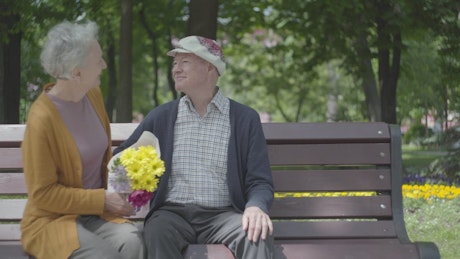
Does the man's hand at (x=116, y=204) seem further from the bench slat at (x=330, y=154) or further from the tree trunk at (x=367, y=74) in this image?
the tree trunk at (x=367, y=74)

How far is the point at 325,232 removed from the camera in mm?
4148

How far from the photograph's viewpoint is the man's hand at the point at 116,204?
11.7 feet

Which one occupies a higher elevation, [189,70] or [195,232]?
[189,70]

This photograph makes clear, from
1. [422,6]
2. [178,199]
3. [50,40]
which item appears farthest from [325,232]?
A: [422,6]

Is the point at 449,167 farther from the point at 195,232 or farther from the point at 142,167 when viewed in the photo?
the point at 142,167

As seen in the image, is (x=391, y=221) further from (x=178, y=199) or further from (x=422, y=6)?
(x=422, y=6)

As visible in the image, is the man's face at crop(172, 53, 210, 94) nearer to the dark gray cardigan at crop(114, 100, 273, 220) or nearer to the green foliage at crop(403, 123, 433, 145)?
the dark gray cardigan at crop(114, 100, 273, 220)

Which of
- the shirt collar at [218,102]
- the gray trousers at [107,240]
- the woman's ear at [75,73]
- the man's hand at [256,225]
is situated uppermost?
the woman's ear at [75,73]

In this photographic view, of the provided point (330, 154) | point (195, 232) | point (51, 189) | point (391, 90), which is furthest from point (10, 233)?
point (391, 90)

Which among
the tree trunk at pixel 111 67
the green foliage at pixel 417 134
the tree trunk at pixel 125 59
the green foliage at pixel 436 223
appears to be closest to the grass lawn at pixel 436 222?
the green foliage at pixel 436 223

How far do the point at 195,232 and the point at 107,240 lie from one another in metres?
0.46

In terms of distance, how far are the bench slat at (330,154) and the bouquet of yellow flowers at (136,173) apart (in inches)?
36.9

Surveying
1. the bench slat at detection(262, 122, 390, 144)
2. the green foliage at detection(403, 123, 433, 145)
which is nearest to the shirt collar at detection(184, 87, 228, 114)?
the bench slat at detection(262, 122, 390, 144)

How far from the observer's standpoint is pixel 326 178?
421 cm
